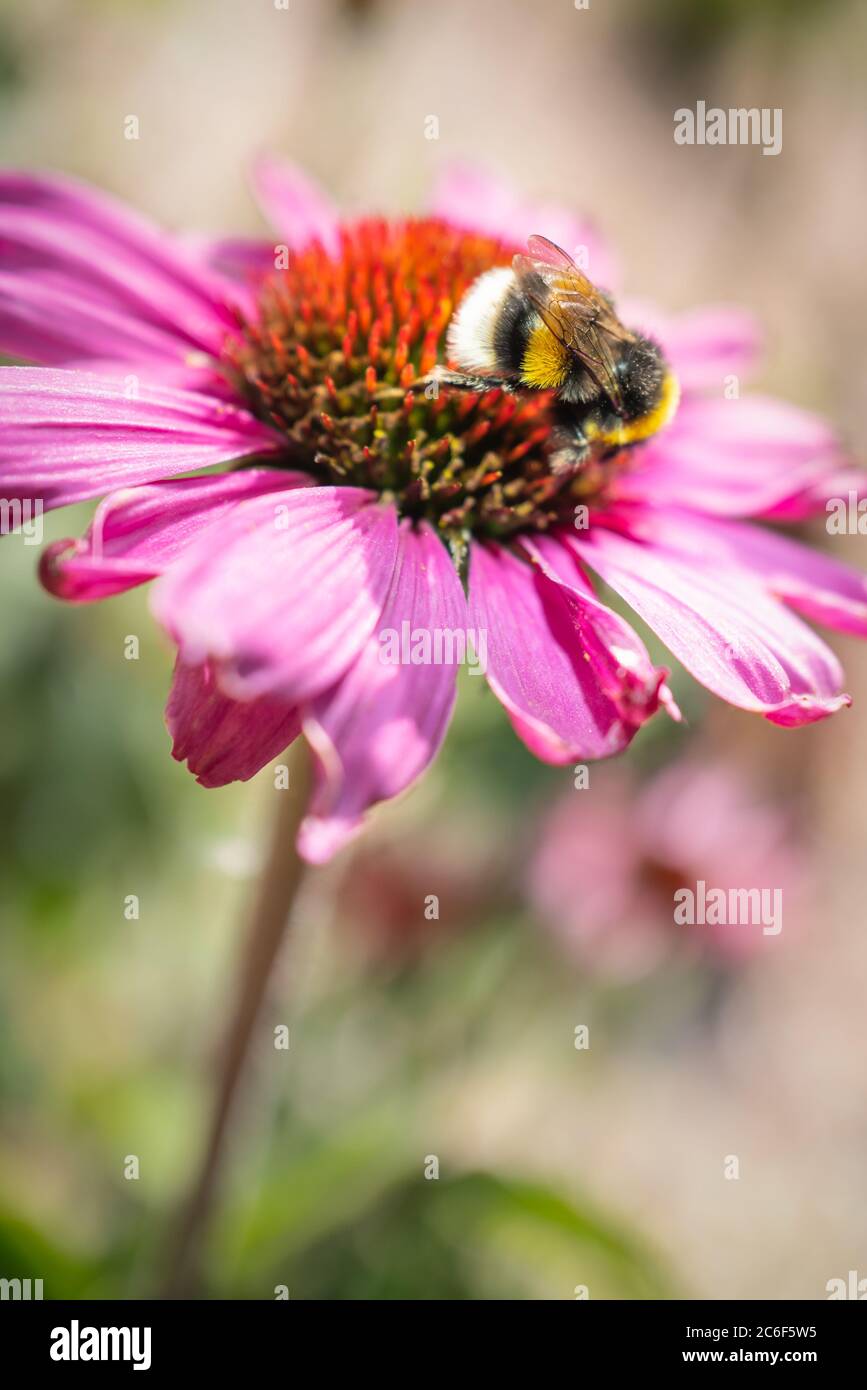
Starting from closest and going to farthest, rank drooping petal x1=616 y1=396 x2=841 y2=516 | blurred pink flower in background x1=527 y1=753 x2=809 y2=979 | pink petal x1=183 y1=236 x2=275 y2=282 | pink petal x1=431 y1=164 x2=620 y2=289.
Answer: drooping petal x1=616 y1=396 x2=841 y2=516, pink petal x1=183 y1=236 x2=275 y2=282, pink petal x1=431 y1=164 x2=620 y2=289, blurred pink flower in background x1=527 y1=753 x2=809 y2=979

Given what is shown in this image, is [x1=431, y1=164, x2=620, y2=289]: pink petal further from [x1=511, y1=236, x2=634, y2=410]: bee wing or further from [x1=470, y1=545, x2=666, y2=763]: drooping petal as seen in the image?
[x1=470, y1=545, x2=666, y2=763]: drooping petal

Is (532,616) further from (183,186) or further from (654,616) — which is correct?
(183,186)

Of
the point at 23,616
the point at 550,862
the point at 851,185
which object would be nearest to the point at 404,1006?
the point at 550,862

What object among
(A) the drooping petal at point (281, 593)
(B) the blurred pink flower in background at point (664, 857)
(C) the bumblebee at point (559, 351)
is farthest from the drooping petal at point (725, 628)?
(B) the blurred pink flower in background at point (664, 857)

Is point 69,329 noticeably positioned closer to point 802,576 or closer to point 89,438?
point 89,438

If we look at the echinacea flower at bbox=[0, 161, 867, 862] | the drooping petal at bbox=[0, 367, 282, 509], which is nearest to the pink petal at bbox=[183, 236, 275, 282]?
the echinacea flower at bbox=[0, 161, 867, 862]

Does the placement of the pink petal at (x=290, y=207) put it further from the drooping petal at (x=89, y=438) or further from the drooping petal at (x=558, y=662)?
the drooping petal at (x=558, y=662)
